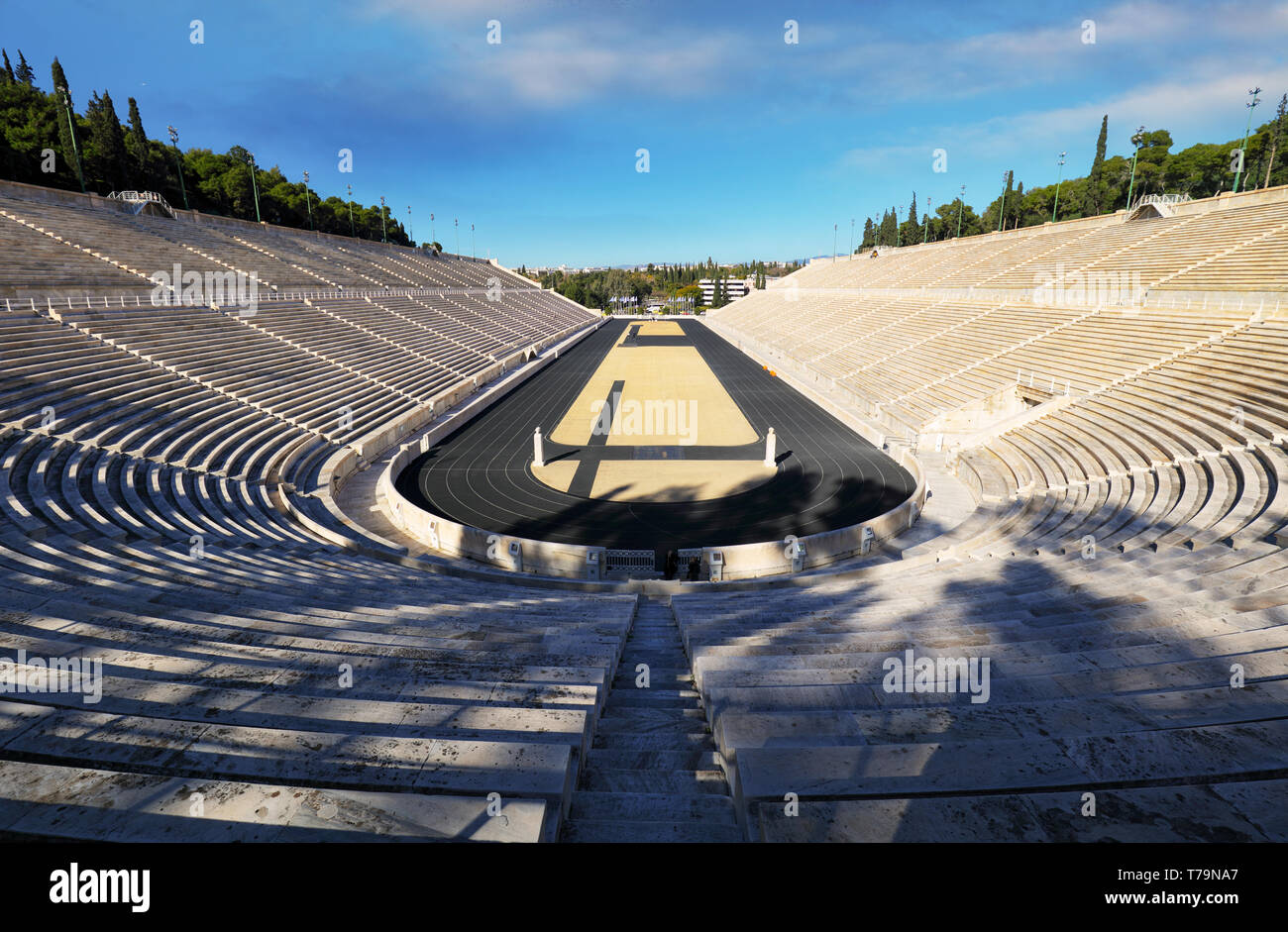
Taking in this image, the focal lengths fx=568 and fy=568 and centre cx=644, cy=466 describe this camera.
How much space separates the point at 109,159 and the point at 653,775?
63649 millimetres

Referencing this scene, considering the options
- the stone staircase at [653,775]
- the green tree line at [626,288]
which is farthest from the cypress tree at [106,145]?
the green tree line at [626,288]

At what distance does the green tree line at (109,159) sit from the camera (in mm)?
40562

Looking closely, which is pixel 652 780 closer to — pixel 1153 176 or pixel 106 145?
pixel 106 145

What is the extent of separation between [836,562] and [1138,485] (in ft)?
23.7

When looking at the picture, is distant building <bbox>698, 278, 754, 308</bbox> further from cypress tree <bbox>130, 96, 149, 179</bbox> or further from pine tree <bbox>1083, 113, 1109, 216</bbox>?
cypress tree <bbox>130, 96, 149, 179</bbox>

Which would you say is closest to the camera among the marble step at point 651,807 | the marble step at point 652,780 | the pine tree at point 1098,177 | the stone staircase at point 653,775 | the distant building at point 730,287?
the stone staircase at point 653,775

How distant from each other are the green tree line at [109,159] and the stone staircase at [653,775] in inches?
2266

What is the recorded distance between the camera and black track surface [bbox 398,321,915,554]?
15.6 metres

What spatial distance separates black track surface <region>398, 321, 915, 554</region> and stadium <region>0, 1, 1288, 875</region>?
18 centimetres

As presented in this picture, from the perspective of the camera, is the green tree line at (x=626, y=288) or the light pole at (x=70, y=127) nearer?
the light pole at (x=70, y=127)

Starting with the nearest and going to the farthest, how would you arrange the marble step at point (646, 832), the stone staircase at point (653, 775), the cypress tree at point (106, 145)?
1. the marble step at point (646, 832)
2. the stone staircase at point (653, 775)
3. the cypress tree at point (106, 145)

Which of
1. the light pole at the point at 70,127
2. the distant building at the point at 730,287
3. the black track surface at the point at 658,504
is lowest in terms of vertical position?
the black track surface at the point at 658,504

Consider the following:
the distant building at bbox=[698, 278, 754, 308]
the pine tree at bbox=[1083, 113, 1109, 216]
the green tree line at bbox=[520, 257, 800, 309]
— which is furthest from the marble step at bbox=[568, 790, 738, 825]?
the distant building at bbox=[698, 278, 754, 308]

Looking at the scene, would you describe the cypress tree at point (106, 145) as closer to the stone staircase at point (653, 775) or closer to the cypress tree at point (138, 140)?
the cypress tree at point (138, 140)
